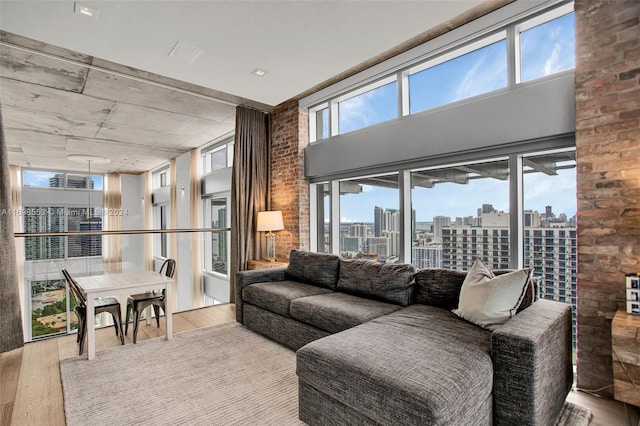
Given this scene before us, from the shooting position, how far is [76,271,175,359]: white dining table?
110 inches

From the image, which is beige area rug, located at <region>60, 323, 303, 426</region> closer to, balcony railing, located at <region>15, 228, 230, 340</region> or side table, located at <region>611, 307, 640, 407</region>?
balcony railing, located at <region>15, 228, 230, 340</region>

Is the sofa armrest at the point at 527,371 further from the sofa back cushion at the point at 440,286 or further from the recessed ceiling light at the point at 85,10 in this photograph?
the recessed ceiling light at the point at 85,10

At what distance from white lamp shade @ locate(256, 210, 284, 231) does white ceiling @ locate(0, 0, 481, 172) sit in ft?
5.01

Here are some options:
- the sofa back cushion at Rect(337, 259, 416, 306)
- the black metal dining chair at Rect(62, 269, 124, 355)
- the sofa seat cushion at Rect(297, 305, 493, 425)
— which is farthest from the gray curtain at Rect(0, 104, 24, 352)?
the sofa back cushion at Rect(337, 259, 416, 306)

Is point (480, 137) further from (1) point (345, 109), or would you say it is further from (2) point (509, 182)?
(1) point (345, 109)

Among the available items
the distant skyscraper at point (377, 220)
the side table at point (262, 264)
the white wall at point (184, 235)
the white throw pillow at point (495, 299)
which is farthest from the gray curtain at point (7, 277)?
the white throw pillow at point (495, 299)

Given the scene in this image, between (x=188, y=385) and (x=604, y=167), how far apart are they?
3.24 meters

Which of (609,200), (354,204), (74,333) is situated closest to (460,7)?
(609,200)

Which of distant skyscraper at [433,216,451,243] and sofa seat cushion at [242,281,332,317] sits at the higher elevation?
distant skyscraper at [433,216,451,243]

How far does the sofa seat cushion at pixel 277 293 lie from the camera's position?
308 centimetres

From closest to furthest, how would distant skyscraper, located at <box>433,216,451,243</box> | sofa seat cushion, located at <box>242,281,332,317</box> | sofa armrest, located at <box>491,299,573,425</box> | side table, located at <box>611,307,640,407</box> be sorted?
1. sofa armrest, located at <box>491,299,573,425</box>
2. side table, located at <box>611,307,640,407</box>
3. sofa seat cushion, located at <box>242,281,332,317</box>
4. distant skyscraper, located at <box>433,216,451,243</box>

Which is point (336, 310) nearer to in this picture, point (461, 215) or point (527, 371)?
point (527, 371)

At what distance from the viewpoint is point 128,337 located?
3.35 meters

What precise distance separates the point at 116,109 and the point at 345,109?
320cm
